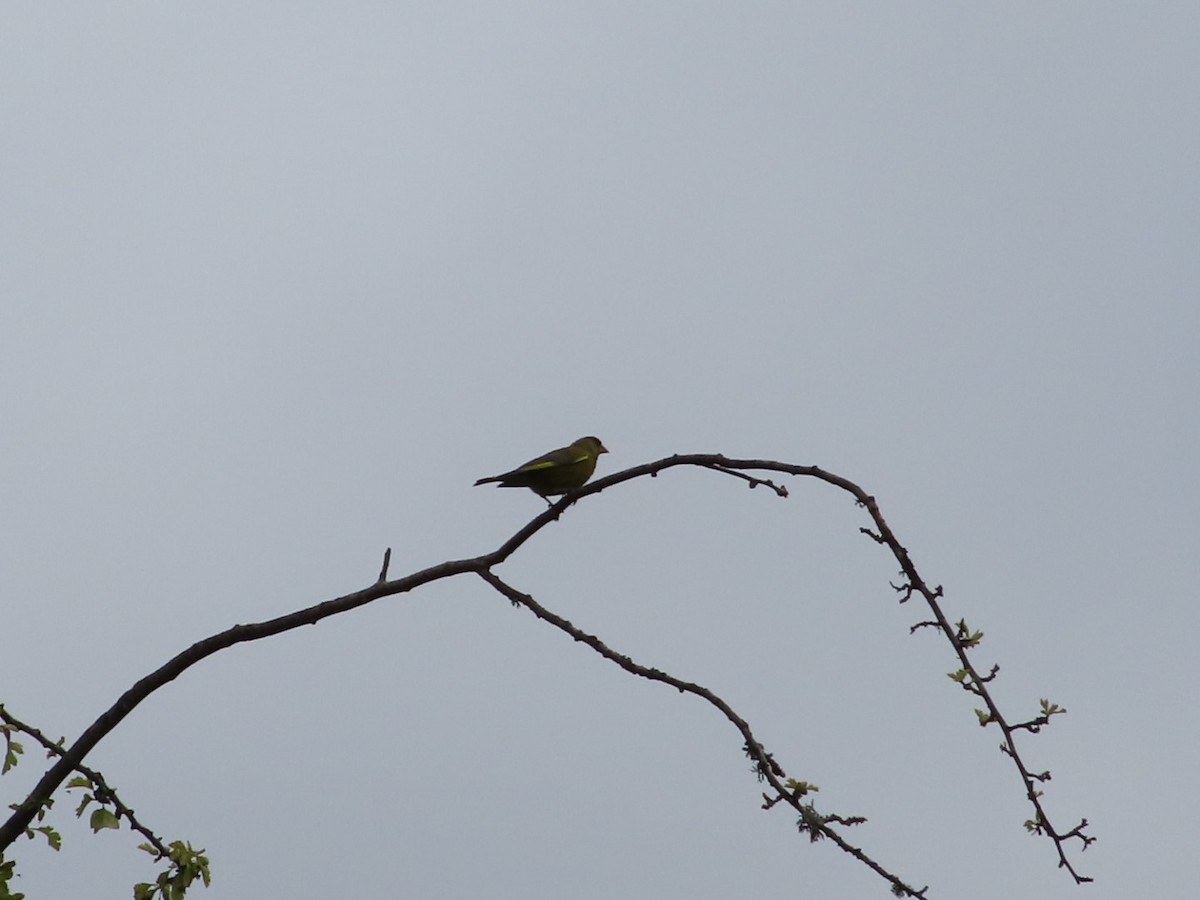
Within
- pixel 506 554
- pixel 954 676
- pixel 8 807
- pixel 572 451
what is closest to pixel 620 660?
pixel 506 554

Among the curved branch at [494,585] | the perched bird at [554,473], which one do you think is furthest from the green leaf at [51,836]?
the perched bird at [554,473]

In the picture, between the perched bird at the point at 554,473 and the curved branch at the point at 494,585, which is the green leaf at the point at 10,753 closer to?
the curved branch at the point at 494,585

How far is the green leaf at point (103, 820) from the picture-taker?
19.5ft

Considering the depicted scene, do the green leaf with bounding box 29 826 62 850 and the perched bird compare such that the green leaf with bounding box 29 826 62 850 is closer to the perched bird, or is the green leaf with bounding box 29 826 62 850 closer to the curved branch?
the curved branch

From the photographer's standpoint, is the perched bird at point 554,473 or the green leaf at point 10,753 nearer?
the green leaf at point 10,753

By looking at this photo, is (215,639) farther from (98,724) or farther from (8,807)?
(8,807)

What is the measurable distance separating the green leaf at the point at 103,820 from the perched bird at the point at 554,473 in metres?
4.77

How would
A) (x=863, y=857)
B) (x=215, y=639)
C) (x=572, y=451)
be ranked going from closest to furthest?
(x=863, y=857), (x=215, y=639), (x=572, y=451)

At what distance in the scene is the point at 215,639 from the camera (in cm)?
568

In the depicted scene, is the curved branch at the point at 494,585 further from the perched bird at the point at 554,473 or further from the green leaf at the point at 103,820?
the perched bird at the point at 554,473

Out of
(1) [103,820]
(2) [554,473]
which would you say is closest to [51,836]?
(1) [103,820]

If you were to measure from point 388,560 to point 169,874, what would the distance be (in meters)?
1.31

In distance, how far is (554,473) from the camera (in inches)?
421

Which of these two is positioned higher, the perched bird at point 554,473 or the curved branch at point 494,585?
the perched bird at point 554,473
